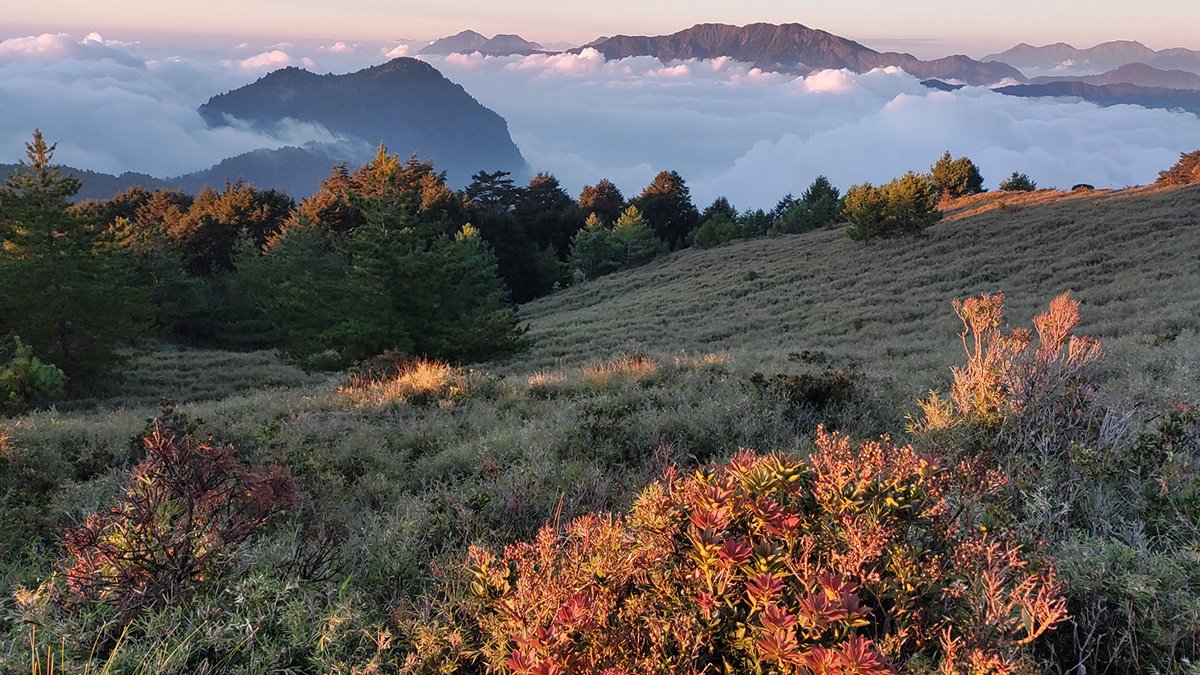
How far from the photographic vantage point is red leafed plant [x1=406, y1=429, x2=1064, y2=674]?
60.7 inches

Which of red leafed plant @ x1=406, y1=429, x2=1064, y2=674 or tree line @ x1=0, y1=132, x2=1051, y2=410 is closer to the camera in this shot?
red leafed plant @ x1=406, y1=429, x2=1064, y2=674

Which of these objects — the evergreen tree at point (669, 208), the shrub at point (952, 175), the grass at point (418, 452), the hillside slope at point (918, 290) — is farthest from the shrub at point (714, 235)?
the grass at point (418, 452)

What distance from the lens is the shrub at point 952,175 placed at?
44.9 meters

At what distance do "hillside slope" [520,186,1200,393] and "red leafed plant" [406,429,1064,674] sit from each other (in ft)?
15.0

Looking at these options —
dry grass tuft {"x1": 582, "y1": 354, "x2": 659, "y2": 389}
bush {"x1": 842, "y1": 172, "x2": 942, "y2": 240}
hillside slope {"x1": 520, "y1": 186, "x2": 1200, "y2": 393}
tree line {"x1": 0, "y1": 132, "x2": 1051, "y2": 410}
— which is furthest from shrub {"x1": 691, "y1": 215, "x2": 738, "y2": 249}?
dry grass tuft {"x1": 582, "y1": 354, "x2": 659, "y2": 389}

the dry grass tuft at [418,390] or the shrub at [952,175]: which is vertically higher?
the shrub at [952,175]

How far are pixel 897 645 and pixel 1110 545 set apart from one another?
1.32 m

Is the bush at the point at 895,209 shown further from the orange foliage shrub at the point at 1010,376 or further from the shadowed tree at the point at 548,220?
the orange foliage shrub at the point at 1010,376

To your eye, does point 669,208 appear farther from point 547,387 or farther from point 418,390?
point 418,390

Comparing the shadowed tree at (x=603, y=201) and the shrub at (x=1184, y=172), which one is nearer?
the shrub at (x=1184, y=172)

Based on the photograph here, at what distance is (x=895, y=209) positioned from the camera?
30297 mm

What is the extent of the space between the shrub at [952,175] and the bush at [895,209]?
16.1m

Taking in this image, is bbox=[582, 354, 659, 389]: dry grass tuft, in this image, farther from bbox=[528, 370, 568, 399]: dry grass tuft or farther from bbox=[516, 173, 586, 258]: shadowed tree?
bbox=[516, 173, 586, 258]: shadowed tree

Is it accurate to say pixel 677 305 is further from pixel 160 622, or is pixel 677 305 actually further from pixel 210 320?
pixel 160 622
